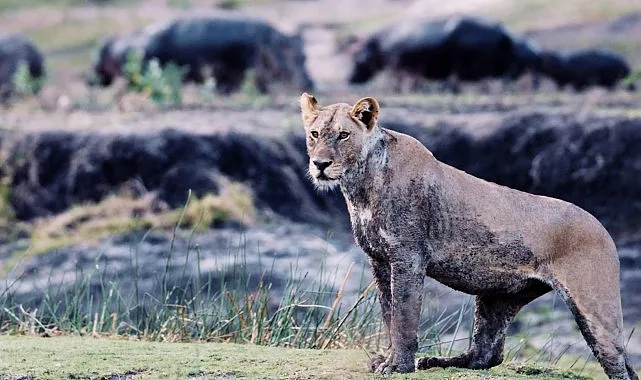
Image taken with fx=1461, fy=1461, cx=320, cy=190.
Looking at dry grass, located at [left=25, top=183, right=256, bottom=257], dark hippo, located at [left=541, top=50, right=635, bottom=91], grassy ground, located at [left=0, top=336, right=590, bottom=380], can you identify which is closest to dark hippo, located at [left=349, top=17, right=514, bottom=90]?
dark hippo, located at [left=541, top=50, right=635, bottom=91]

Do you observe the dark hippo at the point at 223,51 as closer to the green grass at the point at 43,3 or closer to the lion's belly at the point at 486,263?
the lion's belly at the point at 486,263

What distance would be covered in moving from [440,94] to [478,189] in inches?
691

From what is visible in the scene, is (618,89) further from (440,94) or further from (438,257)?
(438,257)

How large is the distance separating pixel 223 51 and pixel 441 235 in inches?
800

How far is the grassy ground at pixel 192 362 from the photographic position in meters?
8.49

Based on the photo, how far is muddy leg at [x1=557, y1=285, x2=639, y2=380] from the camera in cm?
855

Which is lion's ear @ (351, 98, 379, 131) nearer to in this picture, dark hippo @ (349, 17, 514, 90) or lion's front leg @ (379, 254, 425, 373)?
lion's front leg @ (379, 254, 425, 373)

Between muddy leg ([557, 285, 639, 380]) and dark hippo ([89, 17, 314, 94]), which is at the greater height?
muddy leg ([557, 285, 639, 380])

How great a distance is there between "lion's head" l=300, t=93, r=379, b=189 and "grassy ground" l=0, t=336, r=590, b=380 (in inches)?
44.2

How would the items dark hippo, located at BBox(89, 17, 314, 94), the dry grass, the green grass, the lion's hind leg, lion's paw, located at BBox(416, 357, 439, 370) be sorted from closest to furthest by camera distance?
A: lion's paw, located at BBox(416, 357, 439, 370) < the lion's hind leg < the dry grass < dark hippo, located at BBox(89, 17, 314, 94) < the green grass

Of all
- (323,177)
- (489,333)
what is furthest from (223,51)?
(323,177)

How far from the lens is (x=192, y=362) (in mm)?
8773

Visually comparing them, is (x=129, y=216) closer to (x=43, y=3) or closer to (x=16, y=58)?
(x=16, y=58)

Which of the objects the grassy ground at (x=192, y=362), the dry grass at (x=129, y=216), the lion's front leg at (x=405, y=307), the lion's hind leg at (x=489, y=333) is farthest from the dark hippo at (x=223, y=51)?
the lion's front leg at (x=405, y=307)
